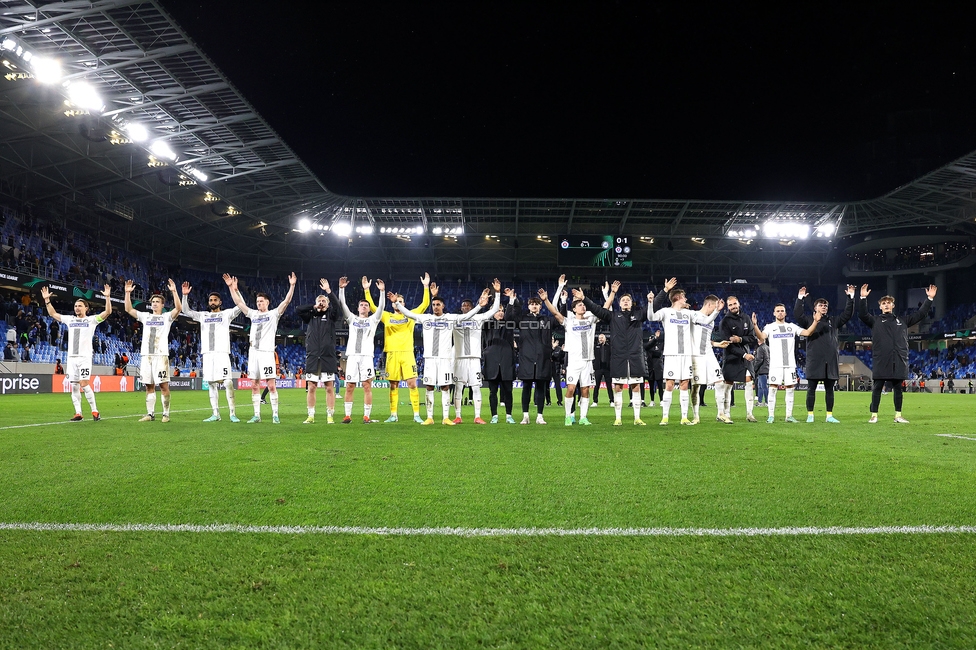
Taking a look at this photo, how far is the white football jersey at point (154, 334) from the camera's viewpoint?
11914 mm

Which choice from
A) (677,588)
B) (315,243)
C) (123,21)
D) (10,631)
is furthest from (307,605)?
(315,243)

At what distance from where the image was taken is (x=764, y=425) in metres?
11.0

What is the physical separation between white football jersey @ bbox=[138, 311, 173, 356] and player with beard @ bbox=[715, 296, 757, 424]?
10398mm

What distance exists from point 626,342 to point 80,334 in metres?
10.4

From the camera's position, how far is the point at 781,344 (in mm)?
11875

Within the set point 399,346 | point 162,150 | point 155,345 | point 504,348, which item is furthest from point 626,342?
point 162,150

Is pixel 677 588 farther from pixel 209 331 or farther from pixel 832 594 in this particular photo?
pixel 209 331

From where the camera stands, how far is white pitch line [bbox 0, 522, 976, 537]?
144 inches

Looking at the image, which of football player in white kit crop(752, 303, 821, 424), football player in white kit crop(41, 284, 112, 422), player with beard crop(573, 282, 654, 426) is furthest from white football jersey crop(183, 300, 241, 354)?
football player in white kit crop(752, 303, 821, 424)

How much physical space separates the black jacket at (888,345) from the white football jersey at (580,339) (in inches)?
196

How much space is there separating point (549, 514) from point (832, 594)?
1800 millimetres

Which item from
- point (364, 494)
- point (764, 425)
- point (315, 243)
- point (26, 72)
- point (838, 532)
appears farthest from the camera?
point (315, 243)

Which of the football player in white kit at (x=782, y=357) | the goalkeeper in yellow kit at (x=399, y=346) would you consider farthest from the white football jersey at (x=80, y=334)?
the football player in white kit at (x=782, y=357)

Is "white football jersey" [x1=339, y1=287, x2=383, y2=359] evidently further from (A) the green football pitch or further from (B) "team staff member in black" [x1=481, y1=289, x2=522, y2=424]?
(A) the green football pitch
